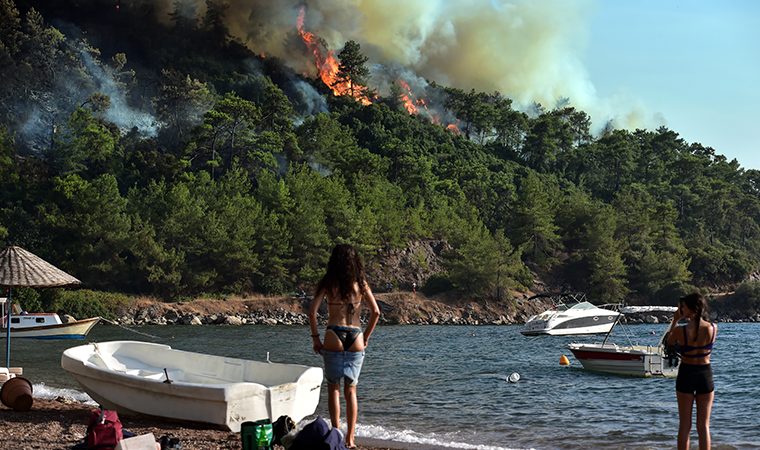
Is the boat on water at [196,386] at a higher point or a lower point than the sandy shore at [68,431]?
higher

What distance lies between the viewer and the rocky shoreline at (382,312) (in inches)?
2302

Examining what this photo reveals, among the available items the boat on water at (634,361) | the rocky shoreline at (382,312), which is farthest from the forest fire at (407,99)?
the boat on water at (634,361)

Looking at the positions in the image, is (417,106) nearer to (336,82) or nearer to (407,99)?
(407,99)

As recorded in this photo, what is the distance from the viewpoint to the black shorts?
23.3 feet

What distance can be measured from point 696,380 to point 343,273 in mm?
4294

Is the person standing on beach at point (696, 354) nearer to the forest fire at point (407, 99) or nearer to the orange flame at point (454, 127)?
the orange flame at point (454, 127)

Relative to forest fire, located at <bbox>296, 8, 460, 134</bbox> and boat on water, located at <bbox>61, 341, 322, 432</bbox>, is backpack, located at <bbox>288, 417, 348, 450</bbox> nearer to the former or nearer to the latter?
boat on water, located at <bbox>61, 341, 322, 432</bbox>

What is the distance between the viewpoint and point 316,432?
651 cm

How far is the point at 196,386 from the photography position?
9312 mm

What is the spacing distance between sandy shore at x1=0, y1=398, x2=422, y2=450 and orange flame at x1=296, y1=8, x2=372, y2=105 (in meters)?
133

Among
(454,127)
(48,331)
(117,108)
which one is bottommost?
(48,331)

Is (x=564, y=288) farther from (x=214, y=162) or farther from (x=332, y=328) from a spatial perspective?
(x=332, y=328)

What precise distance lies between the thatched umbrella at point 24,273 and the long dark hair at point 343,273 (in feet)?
29.8

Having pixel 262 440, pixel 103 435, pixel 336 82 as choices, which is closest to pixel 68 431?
pixel 103 435
